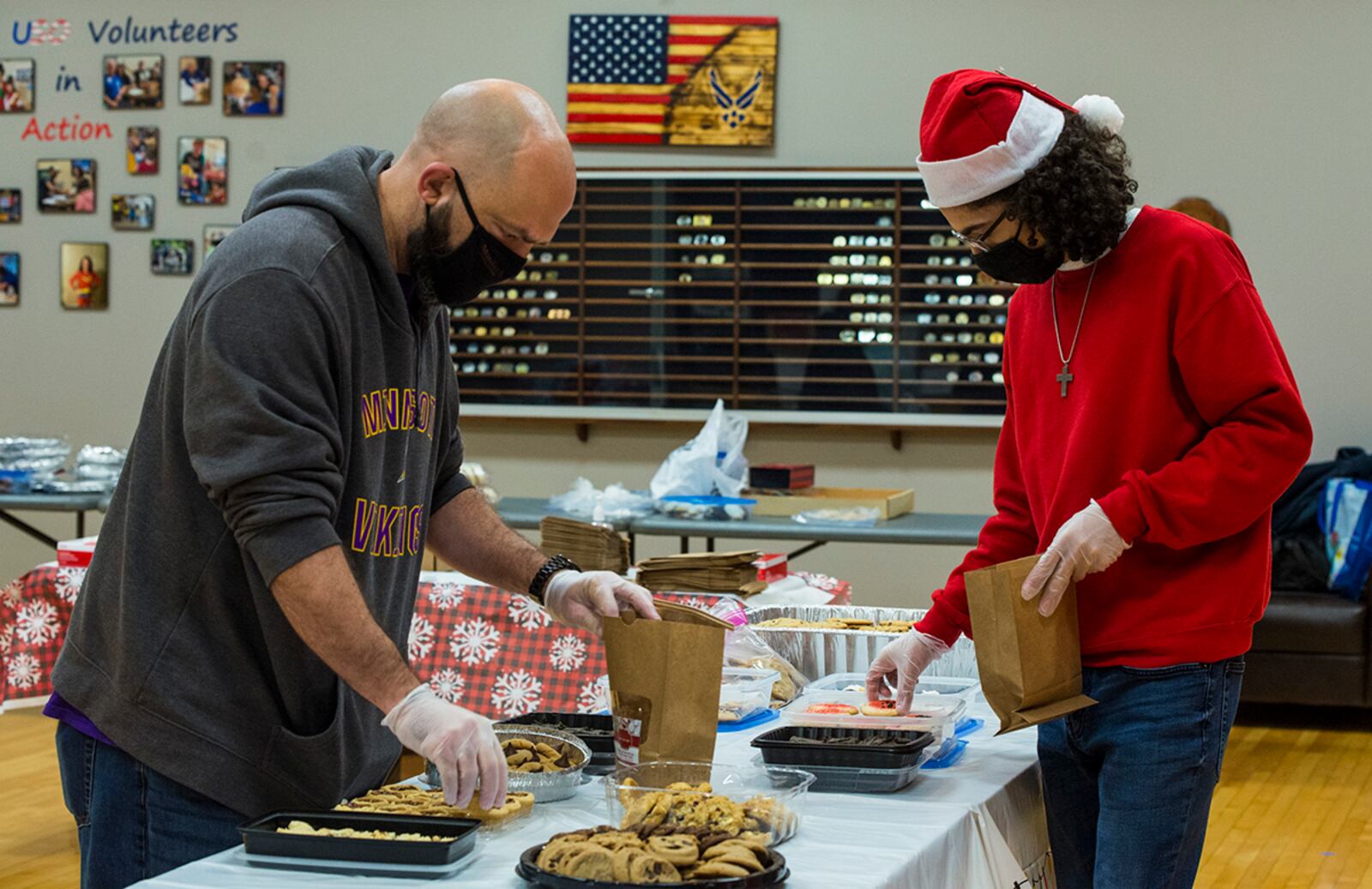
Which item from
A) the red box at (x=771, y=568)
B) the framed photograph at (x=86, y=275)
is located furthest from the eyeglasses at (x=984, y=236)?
the framed photograph at (x=86, y=275)

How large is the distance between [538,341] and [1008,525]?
5.21 meters

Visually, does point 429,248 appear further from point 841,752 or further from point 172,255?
point 172,255

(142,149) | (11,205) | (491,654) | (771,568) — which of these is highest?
(142,149)

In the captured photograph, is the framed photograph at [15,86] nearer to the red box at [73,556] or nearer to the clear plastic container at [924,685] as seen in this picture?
the red box at [73,556]

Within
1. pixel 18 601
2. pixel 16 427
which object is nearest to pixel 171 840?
pixel 18 601

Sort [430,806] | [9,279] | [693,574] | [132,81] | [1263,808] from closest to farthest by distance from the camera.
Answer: [430,806], [693,574], [1263,808], [132,81], [9,279]

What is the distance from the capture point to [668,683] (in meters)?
1.71

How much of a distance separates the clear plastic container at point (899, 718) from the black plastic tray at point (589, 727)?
0.26 m

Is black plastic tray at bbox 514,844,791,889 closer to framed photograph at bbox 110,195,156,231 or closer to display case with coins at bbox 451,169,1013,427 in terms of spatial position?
display case with coins at bbox 451,169,1013,427

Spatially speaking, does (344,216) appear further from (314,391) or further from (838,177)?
(838,177)

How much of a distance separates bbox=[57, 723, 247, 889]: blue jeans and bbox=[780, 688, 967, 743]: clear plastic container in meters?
0.78

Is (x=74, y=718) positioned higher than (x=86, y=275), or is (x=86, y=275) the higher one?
(x=86, y=275)

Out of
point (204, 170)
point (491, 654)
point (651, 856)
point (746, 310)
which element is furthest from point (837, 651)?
point (204, 170)

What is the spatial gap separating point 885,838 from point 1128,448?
582 mm
